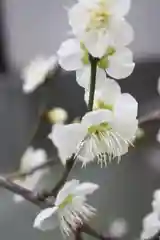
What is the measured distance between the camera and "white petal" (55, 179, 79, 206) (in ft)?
0.97

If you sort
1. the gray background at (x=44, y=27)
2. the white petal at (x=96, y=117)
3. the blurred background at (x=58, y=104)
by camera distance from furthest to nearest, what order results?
the gray background at (x=44, y=27)
the blurred background at (x=58, y=104)
the white petal at (x=96, y=117)

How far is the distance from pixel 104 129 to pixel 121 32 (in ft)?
0.18

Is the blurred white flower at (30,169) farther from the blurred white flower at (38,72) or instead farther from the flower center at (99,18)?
the flower center at (99,18)

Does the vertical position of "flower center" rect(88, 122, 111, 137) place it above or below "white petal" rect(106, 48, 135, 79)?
below

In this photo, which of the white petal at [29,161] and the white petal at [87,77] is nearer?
the white petal at [87,77]

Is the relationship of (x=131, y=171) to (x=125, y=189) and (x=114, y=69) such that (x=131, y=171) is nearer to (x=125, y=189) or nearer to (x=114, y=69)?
(x=125, y=189)

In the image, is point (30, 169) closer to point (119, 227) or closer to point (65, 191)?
point (119, 227)

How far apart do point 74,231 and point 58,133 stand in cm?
8

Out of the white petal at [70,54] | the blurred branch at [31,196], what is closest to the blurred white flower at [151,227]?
the blurred branch at [31,196]

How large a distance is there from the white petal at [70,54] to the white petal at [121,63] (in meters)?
0.02

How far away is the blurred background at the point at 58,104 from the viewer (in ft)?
1.91

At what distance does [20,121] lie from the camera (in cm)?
121

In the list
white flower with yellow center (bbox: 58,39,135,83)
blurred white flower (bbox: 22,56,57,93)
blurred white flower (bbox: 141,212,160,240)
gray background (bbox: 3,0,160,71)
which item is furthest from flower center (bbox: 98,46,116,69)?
gray background (bbox: 3,0,160,71)

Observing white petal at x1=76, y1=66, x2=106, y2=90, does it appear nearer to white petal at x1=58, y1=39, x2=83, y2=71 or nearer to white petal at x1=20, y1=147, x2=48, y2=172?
white petal at x1=58, y1=39, x2=83, y2=71
